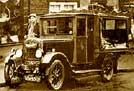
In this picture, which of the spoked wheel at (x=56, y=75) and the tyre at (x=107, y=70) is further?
the tyre at (x=107, y=70)

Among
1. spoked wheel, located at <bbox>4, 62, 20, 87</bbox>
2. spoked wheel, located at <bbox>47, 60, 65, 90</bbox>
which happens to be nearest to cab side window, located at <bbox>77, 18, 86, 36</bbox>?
spoked wheel, located at <bbox>47, 60, 65, 90</bbox>

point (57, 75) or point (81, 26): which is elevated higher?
point (81, 26)

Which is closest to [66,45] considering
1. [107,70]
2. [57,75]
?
[57,75]

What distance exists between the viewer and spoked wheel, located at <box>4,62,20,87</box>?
7.04 ft

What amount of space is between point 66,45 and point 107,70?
0.30 m

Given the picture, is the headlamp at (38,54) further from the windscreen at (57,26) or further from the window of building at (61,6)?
the window of building at (61,6)

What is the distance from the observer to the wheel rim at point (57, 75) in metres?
2.16

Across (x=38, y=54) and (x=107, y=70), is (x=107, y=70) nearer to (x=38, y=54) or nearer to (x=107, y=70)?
(x=107, y=70)

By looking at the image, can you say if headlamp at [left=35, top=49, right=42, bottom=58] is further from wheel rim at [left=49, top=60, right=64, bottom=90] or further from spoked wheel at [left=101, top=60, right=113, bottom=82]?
spoked wheel at [left=101, top=60, right=113, bottom=82]

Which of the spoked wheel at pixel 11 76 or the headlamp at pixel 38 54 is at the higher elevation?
the headlamp at pixel 38 54

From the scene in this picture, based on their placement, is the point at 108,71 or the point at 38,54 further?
the point at 108,71

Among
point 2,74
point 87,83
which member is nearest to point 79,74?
point 87,83

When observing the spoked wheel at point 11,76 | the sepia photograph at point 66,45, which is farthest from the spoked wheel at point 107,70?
the spoked wheel at point 11,76

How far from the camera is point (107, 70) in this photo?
241cm
